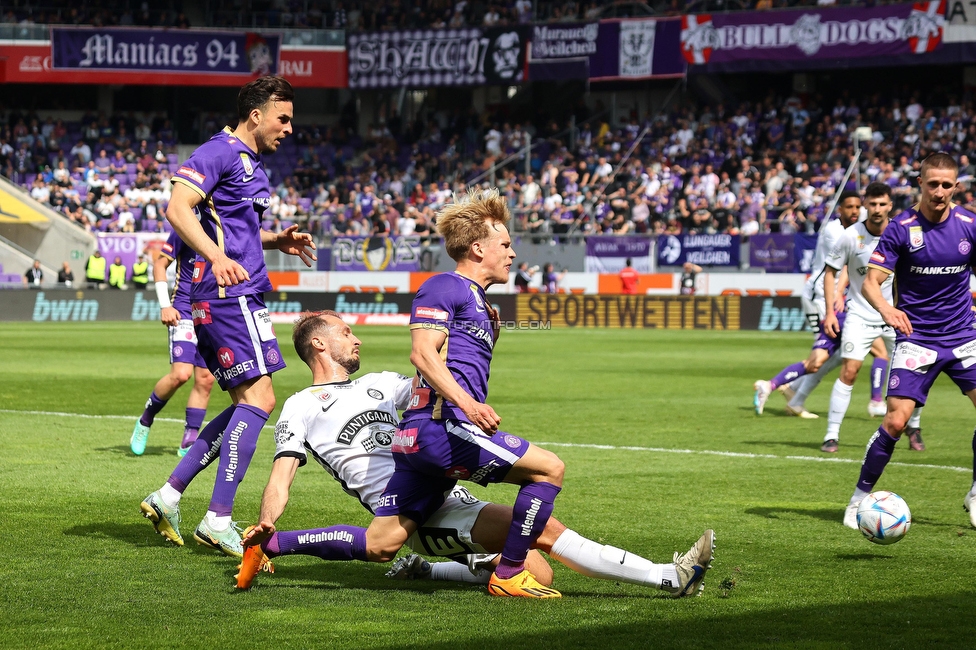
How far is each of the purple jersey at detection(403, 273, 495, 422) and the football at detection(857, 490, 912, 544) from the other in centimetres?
240

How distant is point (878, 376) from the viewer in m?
14.2

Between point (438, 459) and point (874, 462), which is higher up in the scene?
point (438, 459)

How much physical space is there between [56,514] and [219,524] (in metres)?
1.69

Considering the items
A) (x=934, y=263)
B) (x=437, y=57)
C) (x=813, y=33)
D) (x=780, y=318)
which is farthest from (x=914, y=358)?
(x=437, y=57)

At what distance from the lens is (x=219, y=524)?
6.41m

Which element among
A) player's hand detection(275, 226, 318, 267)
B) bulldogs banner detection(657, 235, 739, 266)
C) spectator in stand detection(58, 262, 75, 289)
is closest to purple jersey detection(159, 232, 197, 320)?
player's hand detection(275, 226, 318, 267)

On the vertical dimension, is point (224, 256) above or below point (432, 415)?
above

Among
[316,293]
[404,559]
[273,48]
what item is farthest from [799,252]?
[404,559]

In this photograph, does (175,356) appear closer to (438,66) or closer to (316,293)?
(316,293)

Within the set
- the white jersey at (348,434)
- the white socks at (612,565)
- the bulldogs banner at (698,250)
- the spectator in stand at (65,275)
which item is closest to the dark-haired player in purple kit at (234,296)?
the white jersey at (348,434)

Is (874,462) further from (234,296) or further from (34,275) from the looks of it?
(34,275)

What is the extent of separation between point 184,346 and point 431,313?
5435mm

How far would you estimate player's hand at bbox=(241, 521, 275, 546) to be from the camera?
537cm

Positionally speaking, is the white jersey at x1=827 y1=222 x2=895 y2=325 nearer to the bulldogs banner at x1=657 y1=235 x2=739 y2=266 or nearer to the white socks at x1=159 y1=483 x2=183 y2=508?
the white socks at x1=159 y1=483 x2=183 y2=508
